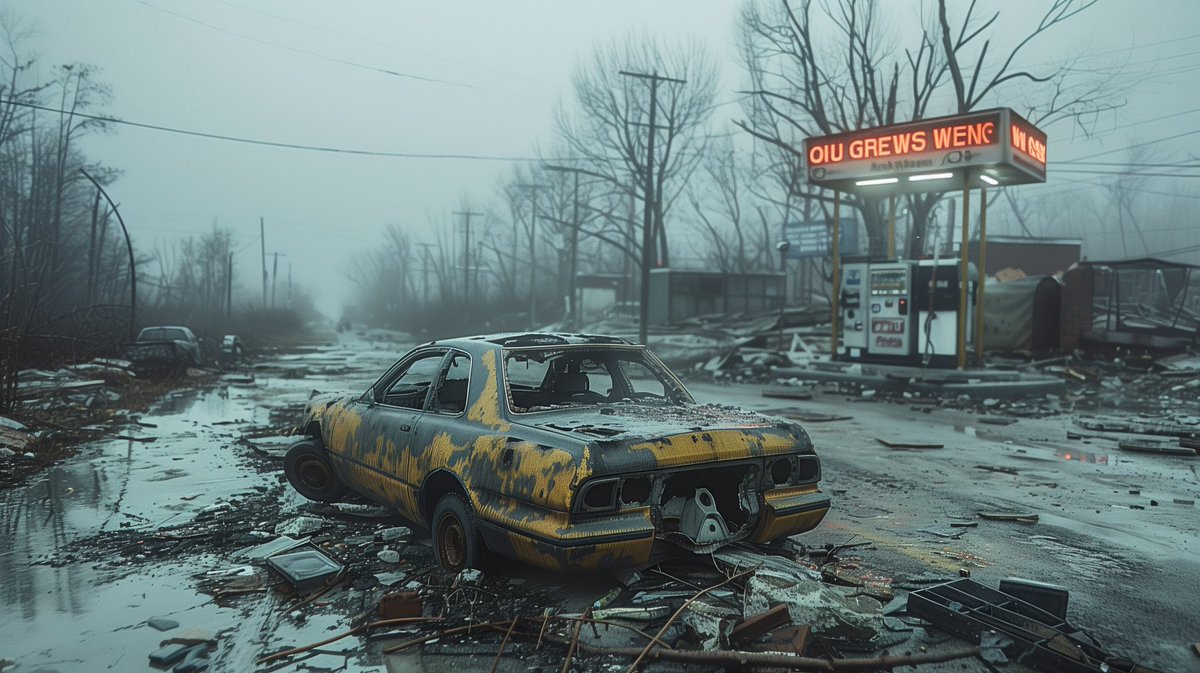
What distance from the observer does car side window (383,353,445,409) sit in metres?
5.43

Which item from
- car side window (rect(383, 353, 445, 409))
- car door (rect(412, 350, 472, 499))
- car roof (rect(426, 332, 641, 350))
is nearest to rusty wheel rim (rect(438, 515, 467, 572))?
car door (rect(412, 350, 472, 499))

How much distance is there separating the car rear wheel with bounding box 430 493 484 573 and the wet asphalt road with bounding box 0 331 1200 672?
24.6 inches

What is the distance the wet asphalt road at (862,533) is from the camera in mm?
3865

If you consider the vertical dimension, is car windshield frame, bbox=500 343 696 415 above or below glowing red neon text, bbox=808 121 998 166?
below

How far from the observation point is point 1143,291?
44250mm

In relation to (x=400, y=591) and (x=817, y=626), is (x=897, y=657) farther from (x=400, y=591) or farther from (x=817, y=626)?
(x=400, y=591)

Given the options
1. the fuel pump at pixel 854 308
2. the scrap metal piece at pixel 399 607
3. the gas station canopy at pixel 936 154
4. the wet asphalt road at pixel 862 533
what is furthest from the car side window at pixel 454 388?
the fuel pump at pixel 854 308

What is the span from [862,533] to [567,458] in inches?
112

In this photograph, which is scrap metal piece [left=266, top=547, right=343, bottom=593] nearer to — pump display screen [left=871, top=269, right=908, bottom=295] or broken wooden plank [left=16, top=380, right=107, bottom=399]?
broken wooden plank [left=16, top=380, right=107, bottom=399]

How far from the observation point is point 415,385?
19.0 ft

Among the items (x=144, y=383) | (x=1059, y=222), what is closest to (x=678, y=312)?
(x=144, y=383)

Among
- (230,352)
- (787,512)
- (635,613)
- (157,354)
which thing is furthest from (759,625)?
(230,352)

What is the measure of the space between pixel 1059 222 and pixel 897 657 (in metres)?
111

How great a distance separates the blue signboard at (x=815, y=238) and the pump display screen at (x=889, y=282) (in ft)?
77.6
